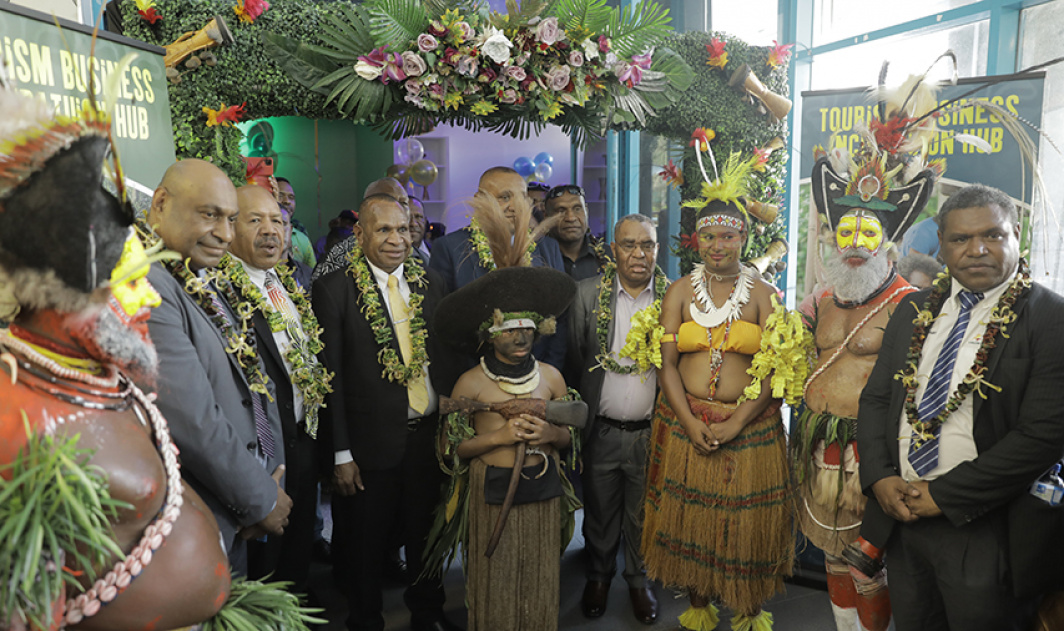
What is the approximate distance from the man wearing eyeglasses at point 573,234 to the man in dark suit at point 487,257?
0.44 metres

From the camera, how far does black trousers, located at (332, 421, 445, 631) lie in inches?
136

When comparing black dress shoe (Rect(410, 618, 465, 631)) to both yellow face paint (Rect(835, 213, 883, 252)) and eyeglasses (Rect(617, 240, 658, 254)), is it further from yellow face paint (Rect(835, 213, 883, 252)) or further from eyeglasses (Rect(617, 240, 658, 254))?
yellow face paint (Rect(835, 213, 883, 252))

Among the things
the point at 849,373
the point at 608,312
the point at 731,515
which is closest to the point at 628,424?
the point at 608,312

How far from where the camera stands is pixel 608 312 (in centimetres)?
393

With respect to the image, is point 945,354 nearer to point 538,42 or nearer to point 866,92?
point 866,92

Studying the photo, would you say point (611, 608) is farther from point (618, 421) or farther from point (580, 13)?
point (580, 13)

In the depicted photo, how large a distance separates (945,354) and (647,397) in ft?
5.20

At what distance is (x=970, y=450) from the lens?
2465 mm

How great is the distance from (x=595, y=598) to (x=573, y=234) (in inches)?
89.5

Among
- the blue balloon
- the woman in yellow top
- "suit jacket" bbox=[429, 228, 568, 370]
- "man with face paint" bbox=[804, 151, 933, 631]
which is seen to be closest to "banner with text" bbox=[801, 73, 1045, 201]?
"man with face paint" bbox=[804, 151, 933, 631]

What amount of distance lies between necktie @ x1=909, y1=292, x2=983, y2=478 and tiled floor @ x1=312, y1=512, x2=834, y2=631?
1618 mm

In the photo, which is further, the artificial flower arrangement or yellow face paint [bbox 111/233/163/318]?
the artificial flower arrangement

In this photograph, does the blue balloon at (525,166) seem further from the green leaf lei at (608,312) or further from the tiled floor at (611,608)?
the tiled floor at (611,608)

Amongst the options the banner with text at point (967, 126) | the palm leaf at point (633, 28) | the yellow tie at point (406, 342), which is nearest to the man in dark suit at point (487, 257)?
the yellow tie at point (406, 342)
